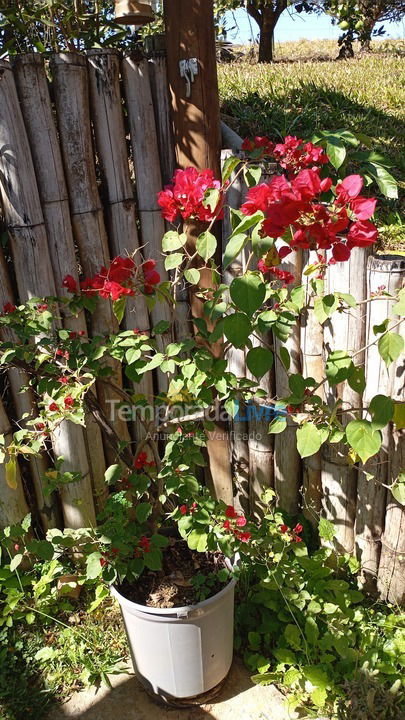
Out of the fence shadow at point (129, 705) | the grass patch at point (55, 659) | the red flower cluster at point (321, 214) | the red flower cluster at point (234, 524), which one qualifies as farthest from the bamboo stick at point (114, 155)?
the fence shadow at point (129, 705)

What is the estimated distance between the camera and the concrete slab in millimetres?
2355

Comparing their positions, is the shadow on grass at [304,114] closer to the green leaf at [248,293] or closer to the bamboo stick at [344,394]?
the bamboo stick at [344,394]

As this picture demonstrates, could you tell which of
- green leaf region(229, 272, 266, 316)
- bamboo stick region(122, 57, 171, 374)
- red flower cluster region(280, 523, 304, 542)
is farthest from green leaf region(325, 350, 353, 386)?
bamboo stick region(122, 57, 171, 374)

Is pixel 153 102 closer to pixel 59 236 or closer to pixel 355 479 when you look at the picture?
pixel 59 236

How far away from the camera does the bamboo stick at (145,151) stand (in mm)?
2359

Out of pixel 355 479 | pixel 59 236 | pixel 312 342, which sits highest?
pixel 59 236

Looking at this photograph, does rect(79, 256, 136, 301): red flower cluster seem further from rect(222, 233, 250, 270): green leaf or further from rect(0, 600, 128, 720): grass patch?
rect(0, 600, 128, 720): grass patch

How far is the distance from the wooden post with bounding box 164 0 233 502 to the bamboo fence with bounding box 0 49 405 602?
83mm

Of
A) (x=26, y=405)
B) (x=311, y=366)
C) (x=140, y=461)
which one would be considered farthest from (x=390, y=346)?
(x=26, y=405)

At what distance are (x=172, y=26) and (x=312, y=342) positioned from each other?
1327mm

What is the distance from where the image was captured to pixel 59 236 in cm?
238

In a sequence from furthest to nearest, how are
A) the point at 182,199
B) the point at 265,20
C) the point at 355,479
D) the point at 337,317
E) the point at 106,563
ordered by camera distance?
the point at 265,20
the point at 355,479
the point at 337,317
the point at 106,563
the point at 182,199

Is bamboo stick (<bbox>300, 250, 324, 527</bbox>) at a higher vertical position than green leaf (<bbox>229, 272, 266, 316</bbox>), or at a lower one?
lower

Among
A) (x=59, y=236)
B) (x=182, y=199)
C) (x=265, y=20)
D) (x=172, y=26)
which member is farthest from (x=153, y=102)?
A: (x=265, y=20)
